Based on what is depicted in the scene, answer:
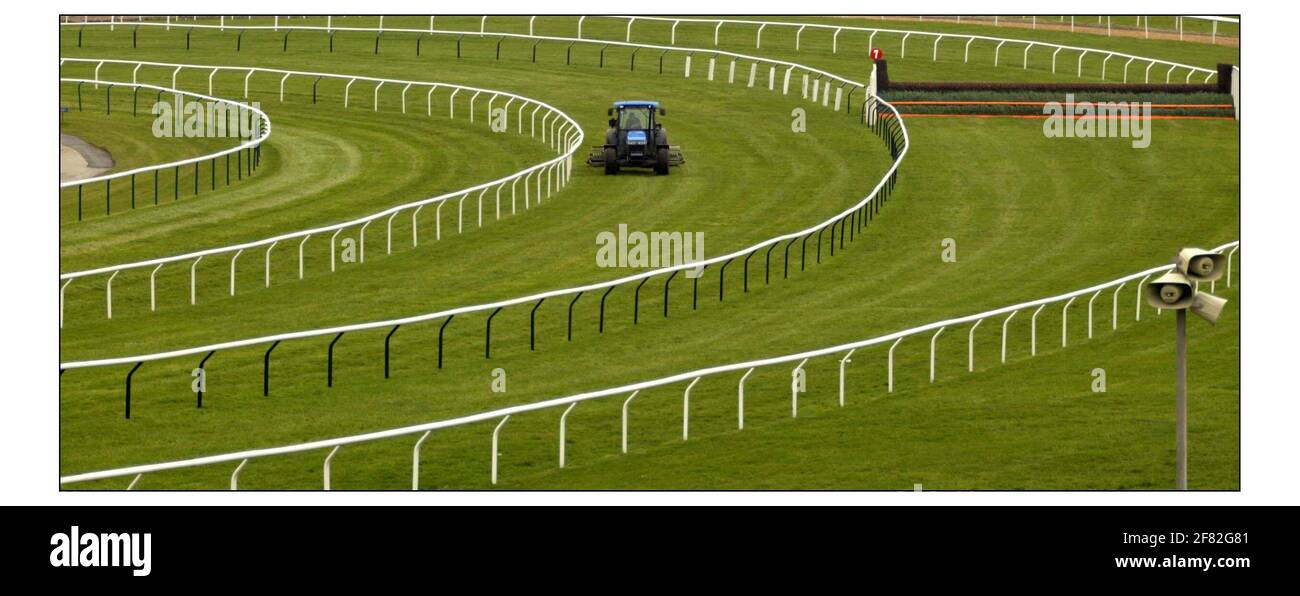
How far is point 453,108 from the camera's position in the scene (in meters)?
45.9

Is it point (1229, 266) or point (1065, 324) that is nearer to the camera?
point (1065, 324)

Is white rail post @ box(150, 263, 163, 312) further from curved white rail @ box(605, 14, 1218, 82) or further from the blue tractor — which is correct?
curved white rail @ box(605, 14, 1218, 82)

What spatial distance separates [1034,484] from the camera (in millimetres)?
19297

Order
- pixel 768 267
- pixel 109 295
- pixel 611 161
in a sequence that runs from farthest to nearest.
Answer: pixel 611 161, pixel 768 267, pixel 109 295

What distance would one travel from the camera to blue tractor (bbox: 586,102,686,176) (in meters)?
38.6

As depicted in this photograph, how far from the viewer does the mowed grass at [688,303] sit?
2067 cm

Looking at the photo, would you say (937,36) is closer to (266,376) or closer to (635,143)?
(635,143)

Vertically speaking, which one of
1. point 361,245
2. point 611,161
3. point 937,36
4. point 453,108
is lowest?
point 361,245

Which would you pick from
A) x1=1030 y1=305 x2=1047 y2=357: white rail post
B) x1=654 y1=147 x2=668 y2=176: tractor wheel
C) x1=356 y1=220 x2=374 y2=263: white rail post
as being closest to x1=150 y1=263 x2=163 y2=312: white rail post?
x1=356 y1=220 x2=374 y2=263: white rail post

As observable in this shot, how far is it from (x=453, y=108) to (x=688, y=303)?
19166 mm

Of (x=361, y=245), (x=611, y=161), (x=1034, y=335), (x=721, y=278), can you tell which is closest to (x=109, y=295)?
(x=361, y=245)

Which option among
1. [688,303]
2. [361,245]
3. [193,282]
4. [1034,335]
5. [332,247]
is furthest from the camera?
[361,245]

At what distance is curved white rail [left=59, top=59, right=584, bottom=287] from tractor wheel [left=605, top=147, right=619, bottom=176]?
58 centimetres
